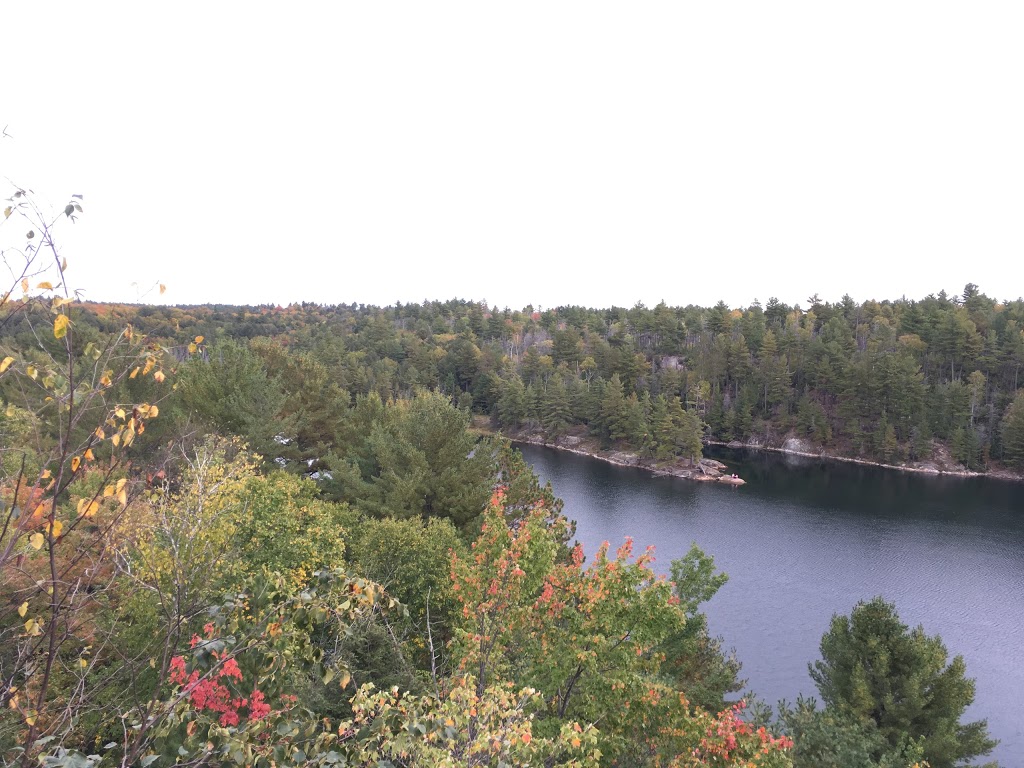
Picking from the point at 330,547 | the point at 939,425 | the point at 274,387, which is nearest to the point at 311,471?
the point at 274,387

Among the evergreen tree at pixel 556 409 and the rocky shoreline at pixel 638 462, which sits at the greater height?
the evergreen tree at pixel 556 409

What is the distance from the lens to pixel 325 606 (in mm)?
3547

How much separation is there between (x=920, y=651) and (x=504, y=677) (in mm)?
11788

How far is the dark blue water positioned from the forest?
2.84m

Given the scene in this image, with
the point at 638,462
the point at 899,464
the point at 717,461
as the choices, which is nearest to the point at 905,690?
the point at 717,461

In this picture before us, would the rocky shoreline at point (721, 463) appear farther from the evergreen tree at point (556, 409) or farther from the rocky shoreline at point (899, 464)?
the evergreen tree at point (556, 409)

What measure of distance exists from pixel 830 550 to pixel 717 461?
2600cm

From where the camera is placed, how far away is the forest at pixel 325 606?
11.6ft

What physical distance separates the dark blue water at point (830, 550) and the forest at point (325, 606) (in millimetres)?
2836

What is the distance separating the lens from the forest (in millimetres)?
3527

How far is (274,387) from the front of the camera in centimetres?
2497

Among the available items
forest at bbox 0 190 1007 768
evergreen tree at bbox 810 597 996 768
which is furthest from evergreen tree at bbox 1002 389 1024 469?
evergreen tree at bbox 810 597 996 768

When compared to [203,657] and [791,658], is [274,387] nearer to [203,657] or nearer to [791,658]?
[203,657]

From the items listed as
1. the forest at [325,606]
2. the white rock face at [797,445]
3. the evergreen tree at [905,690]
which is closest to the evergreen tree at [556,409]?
the white rock face at [797,445]
